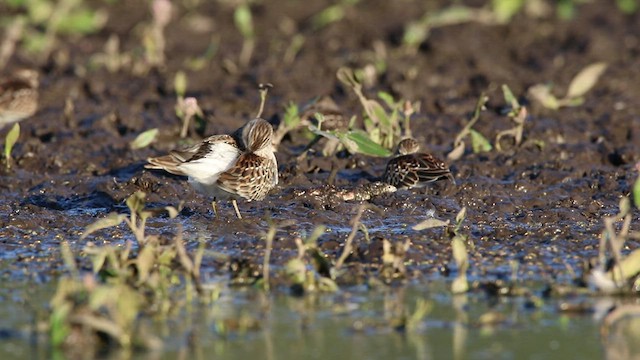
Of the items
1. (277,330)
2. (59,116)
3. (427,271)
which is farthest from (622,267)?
(59,116)

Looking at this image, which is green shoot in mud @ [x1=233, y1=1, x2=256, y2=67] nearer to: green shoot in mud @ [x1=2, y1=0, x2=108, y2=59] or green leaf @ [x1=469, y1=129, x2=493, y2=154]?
green shoot in mud @ [x1=2, y1=0, x2=108, y2=59]

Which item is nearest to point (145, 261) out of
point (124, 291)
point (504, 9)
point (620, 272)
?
point (124, 291)

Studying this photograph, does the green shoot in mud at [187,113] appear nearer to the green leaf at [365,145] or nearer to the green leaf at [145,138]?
the green leaf at [145,138]

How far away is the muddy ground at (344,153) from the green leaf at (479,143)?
2.4 inches

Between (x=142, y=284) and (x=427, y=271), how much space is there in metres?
1.82

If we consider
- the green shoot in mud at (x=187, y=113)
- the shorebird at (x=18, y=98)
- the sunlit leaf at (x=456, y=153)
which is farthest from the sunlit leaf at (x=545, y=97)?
the shorebird at (x=18, y=98)

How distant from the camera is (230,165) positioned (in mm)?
8953

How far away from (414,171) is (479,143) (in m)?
1.49

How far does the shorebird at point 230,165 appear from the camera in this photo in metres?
8.74

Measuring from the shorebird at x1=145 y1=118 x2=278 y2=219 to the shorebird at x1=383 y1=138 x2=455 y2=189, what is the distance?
3.26ft

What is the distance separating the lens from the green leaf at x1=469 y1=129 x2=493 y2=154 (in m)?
10.8

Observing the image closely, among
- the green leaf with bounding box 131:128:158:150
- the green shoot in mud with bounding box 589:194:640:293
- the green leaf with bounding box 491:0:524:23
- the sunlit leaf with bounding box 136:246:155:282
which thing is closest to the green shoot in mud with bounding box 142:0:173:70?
the green leaf with bounding box 131:128:158:150

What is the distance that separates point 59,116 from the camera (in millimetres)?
12188

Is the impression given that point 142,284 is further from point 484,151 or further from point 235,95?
point 235,95
